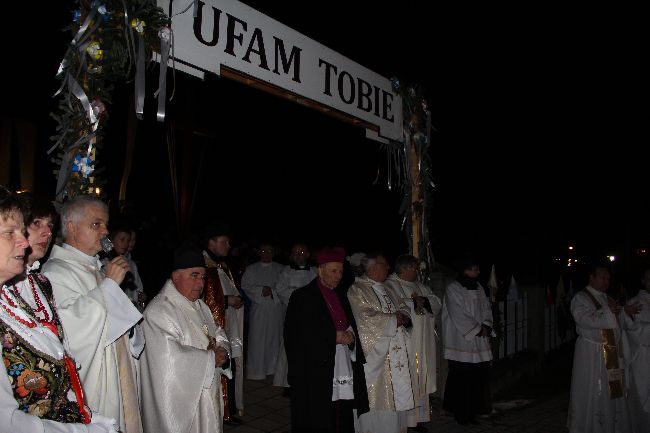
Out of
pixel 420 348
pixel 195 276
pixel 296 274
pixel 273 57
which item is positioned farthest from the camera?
pixel 296 274

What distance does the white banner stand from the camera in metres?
4.22

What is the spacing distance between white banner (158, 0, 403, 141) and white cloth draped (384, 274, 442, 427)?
6.51ft

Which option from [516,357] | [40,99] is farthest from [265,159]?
[516,357]

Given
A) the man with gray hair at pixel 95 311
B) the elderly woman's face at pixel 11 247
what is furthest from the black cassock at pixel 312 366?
the elderly woman's face at pixel 11 247

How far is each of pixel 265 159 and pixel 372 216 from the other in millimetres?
4783

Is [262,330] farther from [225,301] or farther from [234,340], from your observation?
[225,301]

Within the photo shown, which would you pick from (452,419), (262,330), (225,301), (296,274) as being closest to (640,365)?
(452,419)

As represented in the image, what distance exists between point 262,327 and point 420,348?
10.6 ft

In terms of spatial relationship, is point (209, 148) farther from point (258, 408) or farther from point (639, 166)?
point (639, 166)

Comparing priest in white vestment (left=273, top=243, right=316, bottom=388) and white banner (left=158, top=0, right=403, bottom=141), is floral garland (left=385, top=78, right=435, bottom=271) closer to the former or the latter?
white banner (left=158, top=0, right=403, bottom=141)

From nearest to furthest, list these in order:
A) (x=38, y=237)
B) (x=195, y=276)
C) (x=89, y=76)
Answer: (x=38, y=237) < (x=89, y=76) < (x=195, y=276)

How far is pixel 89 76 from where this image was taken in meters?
3.59

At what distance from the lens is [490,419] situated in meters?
6.74

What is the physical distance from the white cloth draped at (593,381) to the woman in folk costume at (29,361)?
5632 mm
